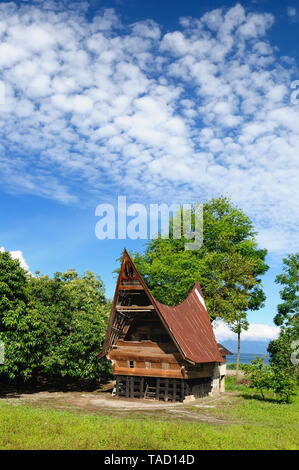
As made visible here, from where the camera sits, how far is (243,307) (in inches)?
1672

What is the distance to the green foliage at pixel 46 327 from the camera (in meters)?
23.0

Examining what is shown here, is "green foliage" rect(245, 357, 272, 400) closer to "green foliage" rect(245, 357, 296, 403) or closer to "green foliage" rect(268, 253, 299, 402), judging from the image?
"green foliage" rect(245, 357, 296, 403)

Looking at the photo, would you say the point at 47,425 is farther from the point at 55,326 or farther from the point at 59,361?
the point at 55,326

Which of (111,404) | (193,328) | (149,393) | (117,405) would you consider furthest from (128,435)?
(193,328)

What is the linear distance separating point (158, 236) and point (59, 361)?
24888mm

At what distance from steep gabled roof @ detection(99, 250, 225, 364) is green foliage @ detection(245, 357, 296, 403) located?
9.54 ft

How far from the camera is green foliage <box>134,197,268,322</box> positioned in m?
38.4

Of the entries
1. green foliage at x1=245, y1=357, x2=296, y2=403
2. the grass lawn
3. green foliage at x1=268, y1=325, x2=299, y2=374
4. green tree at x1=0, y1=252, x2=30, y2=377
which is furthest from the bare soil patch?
green foliage at x1=268, y1=325, x2=299, y2=374

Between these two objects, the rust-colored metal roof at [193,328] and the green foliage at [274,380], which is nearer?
the rust-colored metal roof at [193,328]

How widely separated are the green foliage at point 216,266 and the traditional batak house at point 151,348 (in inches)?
400

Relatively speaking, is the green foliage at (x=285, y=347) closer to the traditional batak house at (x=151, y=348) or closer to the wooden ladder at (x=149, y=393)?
the traditional batak house at (x=151, y=348)

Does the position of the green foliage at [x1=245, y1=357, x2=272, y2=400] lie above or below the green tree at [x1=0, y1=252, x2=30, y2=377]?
below

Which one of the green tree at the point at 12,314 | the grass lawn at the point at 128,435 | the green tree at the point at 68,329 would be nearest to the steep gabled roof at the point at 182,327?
the green tree at the point at 68,329
